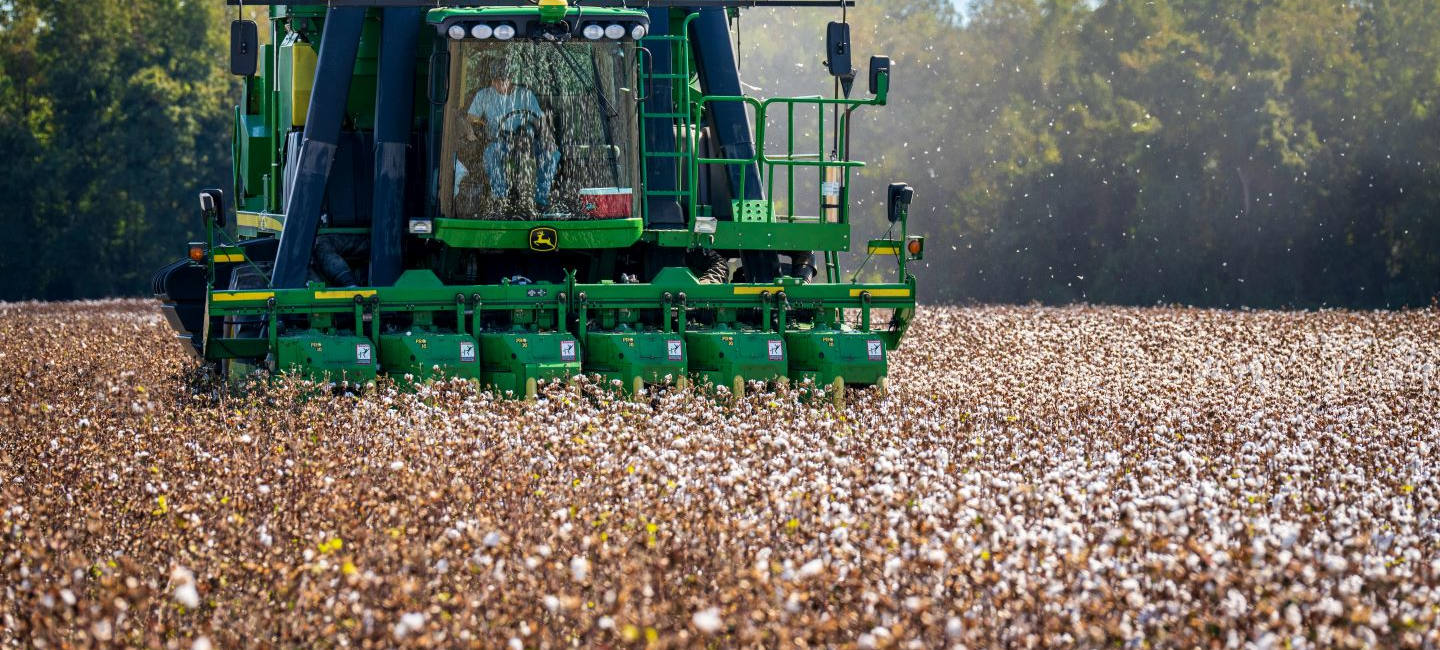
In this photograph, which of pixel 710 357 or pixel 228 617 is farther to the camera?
pixel 710 357

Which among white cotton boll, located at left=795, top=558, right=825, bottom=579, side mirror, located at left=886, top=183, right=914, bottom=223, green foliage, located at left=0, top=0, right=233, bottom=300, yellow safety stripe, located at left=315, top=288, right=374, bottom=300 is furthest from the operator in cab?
green foliage, located at left=0, top=0, right=233, bottom=300

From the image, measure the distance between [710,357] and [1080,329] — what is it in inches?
387

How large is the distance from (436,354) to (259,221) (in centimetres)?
415

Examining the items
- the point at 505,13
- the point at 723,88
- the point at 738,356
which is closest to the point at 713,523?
the point at 738,356

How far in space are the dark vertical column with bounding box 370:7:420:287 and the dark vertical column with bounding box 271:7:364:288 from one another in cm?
25

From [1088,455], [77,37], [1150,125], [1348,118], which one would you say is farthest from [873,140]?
[1088,455]

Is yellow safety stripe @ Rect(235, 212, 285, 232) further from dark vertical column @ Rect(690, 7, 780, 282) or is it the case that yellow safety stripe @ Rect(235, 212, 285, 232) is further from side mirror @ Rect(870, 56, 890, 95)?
side mirror @ Rect(870, 56, 890, 95)

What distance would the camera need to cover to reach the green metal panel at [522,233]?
14102 mm

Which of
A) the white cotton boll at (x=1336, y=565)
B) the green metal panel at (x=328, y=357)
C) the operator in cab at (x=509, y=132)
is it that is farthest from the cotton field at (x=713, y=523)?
the operator in cab at (x=509, y=132)

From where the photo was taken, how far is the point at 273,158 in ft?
53.6

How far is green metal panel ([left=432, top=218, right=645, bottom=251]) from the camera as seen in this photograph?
14.1 metres

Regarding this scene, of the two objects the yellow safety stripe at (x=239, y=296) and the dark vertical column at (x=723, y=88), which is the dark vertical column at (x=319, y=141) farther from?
the dark vertical column at (x=723, y=88)

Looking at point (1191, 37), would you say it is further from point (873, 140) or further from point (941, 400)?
point (941, 400)

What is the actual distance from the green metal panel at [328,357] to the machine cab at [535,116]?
1500 millimetres
